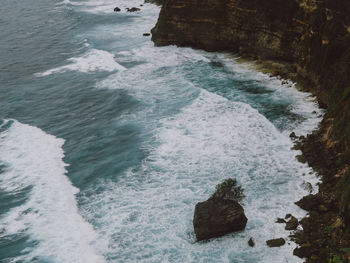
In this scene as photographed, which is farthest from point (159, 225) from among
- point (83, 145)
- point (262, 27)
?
point (262, 27)

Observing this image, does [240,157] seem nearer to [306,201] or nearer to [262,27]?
[306,201]

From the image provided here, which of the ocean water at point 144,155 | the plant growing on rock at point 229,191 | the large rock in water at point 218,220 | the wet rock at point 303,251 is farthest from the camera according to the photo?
the plant growing on rock at point 229,191

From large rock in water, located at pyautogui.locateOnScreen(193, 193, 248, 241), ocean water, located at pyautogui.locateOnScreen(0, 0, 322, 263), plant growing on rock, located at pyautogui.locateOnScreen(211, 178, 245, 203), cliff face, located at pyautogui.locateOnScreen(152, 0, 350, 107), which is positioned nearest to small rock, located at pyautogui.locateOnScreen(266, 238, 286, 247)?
ocean water, located at pyautogui.locateOnScreen(0, 0, 322, 263)

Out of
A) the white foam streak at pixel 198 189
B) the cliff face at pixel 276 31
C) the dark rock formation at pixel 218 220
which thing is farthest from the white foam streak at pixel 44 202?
the cliff face at pixel 276 31

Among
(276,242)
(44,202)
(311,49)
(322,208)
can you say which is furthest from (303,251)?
(311,49)

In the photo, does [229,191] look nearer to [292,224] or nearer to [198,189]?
[198,189]

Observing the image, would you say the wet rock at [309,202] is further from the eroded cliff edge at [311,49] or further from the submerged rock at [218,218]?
the submerged rock at [218,218]
